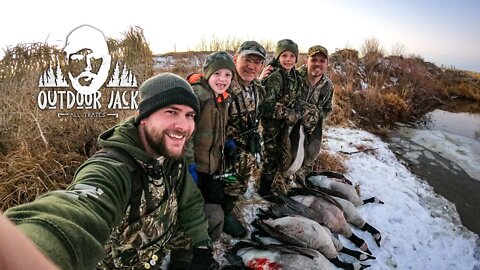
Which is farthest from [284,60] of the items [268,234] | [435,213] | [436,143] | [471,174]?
[436,143]

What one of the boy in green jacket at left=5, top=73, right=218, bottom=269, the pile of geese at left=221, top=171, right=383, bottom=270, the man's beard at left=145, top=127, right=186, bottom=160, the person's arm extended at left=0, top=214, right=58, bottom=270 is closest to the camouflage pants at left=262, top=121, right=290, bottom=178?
the pile of geese at left=221, top=171, right=383, bottom=270

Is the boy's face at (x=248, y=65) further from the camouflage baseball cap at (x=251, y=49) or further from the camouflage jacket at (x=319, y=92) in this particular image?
the camouflage jacket at (x=319, y=92)

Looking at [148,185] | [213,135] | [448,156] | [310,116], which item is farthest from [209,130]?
[448,156]

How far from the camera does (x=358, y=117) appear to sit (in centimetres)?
909

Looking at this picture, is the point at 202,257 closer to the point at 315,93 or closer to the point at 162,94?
the point at 162,94

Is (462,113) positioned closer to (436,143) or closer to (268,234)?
(436,143)

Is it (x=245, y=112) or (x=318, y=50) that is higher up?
(x=318, y=50)

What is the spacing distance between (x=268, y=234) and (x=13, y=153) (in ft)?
8.93

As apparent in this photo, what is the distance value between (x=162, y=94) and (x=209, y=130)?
3.52ft

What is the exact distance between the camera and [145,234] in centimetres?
184

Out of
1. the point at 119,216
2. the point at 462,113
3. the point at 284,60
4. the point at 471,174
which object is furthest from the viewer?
the point at 462,113

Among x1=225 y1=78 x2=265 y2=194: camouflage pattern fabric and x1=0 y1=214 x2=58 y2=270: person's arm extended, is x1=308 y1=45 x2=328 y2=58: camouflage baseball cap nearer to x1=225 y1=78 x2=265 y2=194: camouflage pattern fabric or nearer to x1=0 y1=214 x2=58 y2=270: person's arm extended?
x1=225 y1=78 x2=265 y2=194: camouflage pattern fabric

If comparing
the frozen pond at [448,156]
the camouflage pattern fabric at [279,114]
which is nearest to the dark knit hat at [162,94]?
the camouflage pattern fabric at [279,114]

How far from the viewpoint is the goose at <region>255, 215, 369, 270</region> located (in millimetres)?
3146
